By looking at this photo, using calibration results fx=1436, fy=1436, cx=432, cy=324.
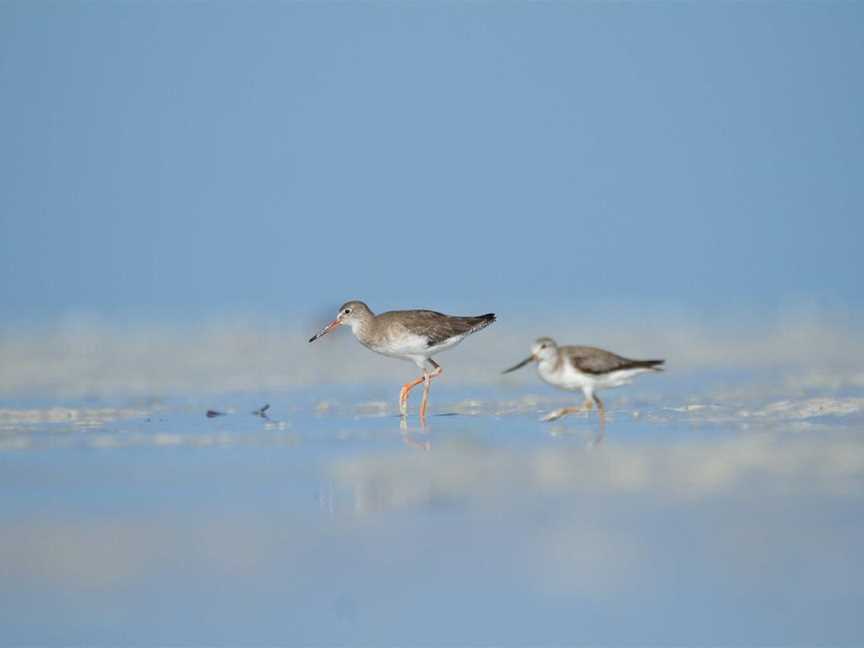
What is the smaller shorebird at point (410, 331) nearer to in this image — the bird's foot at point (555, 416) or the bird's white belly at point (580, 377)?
the bird's foot at point (555, 416)

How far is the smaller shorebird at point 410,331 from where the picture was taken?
609 inches

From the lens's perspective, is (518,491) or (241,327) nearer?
(518,491)

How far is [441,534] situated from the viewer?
831 cm

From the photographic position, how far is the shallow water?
684cm

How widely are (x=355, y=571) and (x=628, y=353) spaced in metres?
16.4

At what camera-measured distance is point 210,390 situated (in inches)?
704

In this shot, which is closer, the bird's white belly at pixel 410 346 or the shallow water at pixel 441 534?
the shallow water at pixel 441 534

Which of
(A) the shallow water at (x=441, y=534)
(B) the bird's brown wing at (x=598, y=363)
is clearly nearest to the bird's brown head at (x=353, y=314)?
(A) the shallow water at (x=441, y=534)

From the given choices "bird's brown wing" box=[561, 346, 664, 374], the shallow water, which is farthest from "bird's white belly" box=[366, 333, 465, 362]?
"bird's brown wing" box=[561, 346, 664, 374]

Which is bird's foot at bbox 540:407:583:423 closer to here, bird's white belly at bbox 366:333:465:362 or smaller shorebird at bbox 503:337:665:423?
smaller shorebird at bbox 503:337:665:423

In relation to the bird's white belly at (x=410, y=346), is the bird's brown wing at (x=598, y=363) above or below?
below

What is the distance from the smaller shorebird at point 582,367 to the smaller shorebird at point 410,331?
89.5 inches

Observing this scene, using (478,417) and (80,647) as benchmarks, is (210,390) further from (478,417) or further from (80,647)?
(80,647)

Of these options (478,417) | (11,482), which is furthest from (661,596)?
(478,417)
